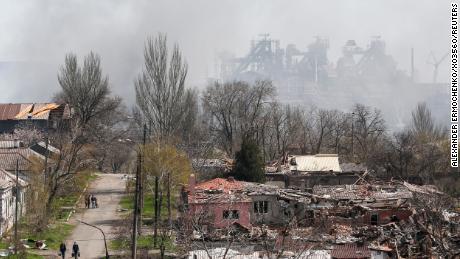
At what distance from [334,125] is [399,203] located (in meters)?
37.7

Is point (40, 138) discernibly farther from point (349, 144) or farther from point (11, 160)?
point (349, 144)

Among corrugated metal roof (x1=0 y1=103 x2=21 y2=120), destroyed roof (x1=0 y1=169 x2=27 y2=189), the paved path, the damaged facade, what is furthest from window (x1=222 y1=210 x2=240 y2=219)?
corrugated metal roof (x1=0 y1=103 x2=21 y2=120)

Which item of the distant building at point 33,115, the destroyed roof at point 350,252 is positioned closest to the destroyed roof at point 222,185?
the destroyed roof at point 350,252

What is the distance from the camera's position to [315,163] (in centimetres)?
4381

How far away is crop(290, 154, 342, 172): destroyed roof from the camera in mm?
43062

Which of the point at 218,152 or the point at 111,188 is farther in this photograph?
the point at 218,152

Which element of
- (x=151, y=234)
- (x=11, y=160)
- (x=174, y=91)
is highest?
(x=174, y=91)

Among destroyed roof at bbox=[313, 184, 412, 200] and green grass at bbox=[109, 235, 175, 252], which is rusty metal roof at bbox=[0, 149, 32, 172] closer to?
green grass at bbox=[109, 235, 175, 252]

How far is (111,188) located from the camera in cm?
4378

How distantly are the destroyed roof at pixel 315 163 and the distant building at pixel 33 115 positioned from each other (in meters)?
17.9

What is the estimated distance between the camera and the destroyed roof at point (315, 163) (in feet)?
141

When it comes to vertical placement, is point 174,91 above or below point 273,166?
above

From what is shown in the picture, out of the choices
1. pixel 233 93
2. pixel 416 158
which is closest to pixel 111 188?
pixel 416 158

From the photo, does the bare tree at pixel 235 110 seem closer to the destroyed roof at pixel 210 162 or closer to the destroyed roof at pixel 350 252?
the destroyed roof at pixel 210 162
